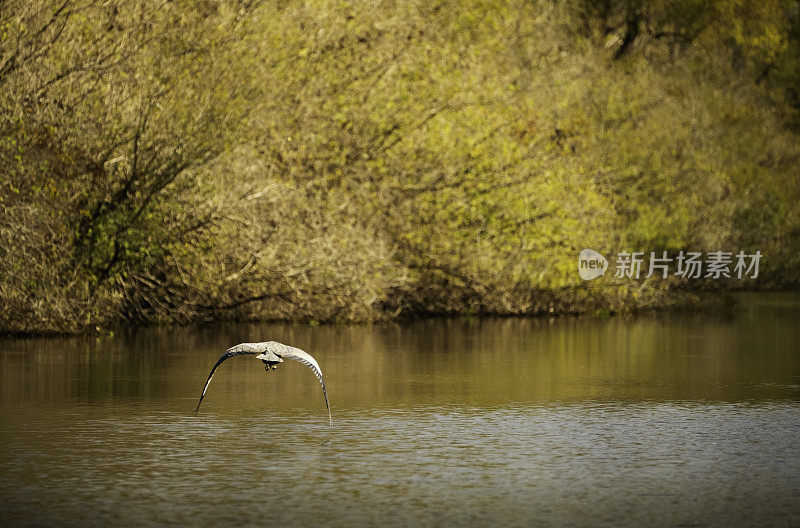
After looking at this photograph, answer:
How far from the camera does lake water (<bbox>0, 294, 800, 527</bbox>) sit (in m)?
8.55

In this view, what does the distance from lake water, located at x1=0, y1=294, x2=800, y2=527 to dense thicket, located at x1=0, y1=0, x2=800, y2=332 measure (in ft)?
9.53

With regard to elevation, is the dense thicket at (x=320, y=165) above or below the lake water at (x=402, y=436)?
above

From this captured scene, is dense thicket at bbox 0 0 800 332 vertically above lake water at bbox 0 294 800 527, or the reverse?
dense thicket at bbox 0 0 800 332

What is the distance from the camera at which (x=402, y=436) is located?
1168 cm

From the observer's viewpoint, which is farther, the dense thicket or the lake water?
the dense thicket

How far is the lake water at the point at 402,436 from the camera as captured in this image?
8547 millimetres

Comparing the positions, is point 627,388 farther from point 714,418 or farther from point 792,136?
point 792,136

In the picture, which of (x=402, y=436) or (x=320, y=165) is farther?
(x=320, y=165)

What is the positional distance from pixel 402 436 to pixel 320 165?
1628 centimetres

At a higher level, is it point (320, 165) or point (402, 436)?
point (320, 165)

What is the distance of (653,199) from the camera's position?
36750 mm

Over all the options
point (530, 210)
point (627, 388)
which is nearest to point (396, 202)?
point (530, 210)

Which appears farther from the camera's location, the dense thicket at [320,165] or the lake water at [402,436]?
the dense thicket at [320,165]

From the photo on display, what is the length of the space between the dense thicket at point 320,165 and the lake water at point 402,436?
114 inches
